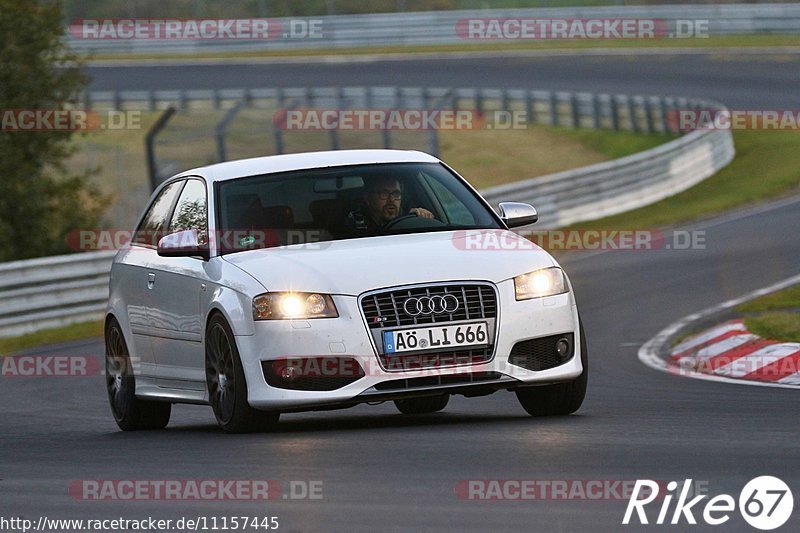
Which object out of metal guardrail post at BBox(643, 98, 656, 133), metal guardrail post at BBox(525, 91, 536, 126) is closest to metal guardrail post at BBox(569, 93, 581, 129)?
metal guardrail post at BBox(525, 91, 536, 126)

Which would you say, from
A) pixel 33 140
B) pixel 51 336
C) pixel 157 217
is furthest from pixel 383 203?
pixel 33 140

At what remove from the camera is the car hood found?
8.81m

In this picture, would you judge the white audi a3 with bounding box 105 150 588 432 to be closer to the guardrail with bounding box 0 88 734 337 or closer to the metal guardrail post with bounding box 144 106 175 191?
the guardrail with bounding box 0 88 734 337

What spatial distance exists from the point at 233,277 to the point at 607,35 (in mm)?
45603

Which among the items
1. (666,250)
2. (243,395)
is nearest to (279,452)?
(243,395)

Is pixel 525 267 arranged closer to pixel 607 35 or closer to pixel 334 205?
pixel 334 205

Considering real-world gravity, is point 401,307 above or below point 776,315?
above

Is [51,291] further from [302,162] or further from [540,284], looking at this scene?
[540,284]

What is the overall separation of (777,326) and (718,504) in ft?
23.3

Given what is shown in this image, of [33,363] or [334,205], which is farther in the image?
[33,363]

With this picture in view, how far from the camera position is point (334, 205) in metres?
9.83

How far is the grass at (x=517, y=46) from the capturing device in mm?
51847

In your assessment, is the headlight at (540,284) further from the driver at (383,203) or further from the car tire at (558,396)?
the driver at (383,203)

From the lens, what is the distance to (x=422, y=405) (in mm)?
10836
